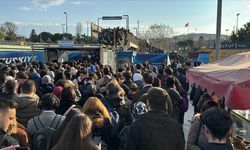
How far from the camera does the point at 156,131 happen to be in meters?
4.28

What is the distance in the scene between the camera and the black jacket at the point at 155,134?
4277 millimetres

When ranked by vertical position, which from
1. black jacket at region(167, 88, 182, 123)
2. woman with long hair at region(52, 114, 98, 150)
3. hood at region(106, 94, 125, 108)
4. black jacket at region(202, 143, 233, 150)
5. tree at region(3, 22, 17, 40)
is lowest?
black jacket at region(167, 88, 182, 123)

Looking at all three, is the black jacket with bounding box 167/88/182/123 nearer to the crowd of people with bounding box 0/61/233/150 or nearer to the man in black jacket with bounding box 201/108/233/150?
the crowd of people with bounding box 0/61/233/150

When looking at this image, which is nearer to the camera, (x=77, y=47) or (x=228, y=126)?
(x=228, y=126)

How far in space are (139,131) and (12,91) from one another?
3.15 meters

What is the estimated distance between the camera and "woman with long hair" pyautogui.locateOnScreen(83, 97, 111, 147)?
204 inches

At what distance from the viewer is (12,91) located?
6547mm

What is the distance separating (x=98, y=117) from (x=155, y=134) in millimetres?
1193

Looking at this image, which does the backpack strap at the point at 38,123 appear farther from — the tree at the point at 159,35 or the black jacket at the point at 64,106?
the tree at the point at 159,35

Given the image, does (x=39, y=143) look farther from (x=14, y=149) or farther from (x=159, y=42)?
(x=159, y=42)

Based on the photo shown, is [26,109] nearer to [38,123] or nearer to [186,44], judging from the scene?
[38,123]

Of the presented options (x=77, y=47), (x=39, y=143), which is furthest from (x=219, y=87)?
(x=77, y=47)

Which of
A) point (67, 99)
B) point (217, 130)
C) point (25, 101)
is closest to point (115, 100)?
point (67, 99)

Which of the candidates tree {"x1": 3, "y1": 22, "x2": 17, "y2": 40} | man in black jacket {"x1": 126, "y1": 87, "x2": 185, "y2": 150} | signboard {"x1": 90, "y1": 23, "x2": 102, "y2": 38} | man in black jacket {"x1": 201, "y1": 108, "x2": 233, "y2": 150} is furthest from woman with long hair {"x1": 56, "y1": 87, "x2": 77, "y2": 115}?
tree {"x1": 3, "y1": 22, "x2": 17, "y2": 40}
